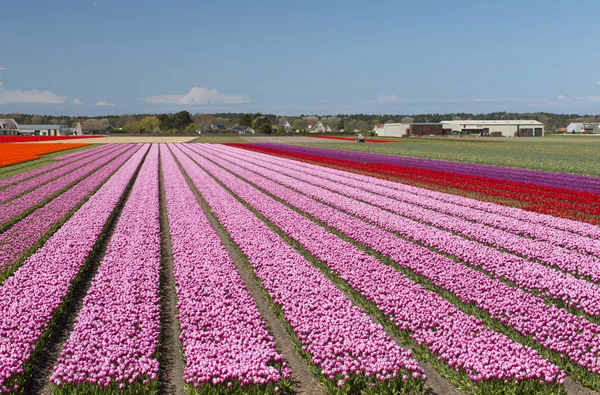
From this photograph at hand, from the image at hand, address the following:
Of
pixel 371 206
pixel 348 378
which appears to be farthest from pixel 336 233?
pixel 348 378

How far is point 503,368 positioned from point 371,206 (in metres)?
13.3

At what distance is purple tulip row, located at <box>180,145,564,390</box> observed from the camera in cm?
670

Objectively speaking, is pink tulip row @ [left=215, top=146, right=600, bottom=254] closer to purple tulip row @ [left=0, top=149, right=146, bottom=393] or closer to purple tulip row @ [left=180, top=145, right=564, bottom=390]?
purple tulip row @ [left=180, top=145, right=564, bottom=390]

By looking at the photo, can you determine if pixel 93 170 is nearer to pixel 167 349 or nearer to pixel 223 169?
pixel 223 169

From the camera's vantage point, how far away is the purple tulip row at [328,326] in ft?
21.9

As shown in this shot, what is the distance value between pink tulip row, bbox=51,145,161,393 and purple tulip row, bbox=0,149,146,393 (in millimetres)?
465

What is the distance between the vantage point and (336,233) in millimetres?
15258

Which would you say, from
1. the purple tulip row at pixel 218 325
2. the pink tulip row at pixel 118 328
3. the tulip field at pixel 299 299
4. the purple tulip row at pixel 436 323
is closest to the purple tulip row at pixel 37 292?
the tulip field at pixel 299 299

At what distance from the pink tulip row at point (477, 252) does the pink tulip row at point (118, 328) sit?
6.78 metres

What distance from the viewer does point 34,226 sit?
16.0 meters

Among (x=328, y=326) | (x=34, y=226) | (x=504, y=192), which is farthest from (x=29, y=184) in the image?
(x=328, y=326)

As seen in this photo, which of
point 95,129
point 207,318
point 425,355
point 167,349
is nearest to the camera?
point 425,355

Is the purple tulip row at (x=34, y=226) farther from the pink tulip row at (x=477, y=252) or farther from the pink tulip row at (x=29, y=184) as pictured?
the pink tulip row at (x=477, y=252)

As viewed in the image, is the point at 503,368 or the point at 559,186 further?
the point at 559,186
